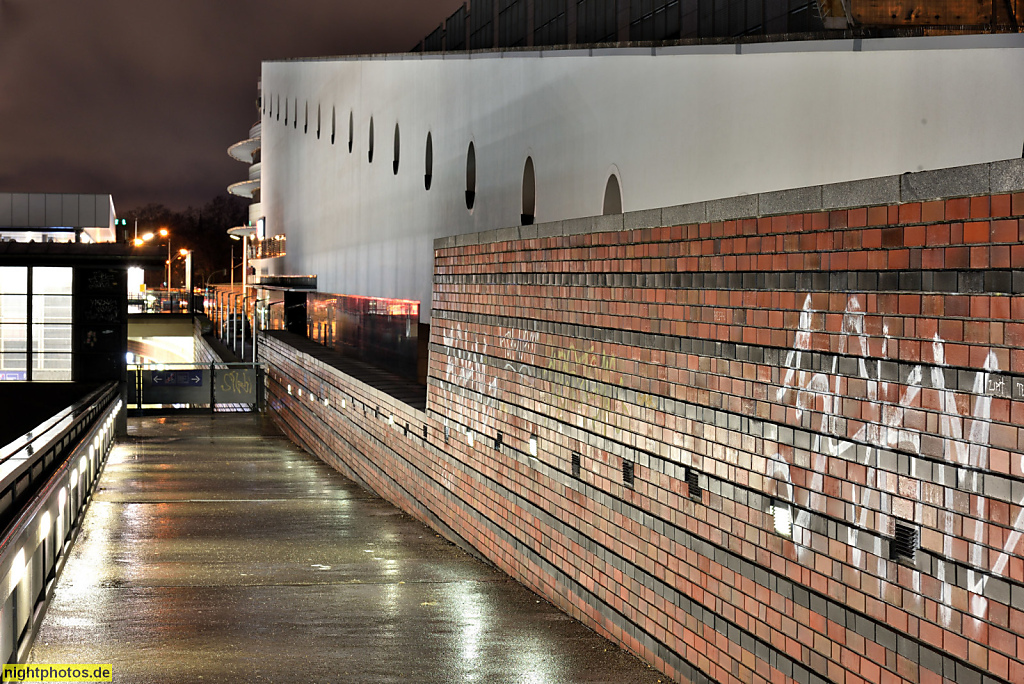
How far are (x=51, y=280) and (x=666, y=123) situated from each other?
53.9ft

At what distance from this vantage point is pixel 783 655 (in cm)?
576

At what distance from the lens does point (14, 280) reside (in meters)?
22.3

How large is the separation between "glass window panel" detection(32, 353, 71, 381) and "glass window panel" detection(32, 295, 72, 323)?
71 cm

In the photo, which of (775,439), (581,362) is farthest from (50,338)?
(775,439)

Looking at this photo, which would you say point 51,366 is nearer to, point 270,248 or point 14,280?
point 14,280

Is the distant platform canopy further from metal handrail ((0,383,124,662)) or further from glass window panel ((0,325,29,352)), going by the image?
metal handrail ((0,383,124,662))

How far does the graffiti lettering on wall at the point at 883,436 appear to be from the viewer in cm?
432

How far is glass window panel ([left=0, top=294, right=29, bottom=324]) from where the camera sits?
22266 mm

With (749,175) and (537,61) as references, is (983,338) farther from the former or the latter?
(537,61)

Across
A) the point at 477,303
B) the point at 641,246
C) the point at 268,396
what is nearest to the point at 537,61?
the point at 477,303

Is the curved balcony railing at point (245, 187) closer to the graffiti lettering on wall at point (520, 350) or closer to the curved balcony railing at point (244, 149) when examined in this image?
the curved balcony railing at point (244, 149)

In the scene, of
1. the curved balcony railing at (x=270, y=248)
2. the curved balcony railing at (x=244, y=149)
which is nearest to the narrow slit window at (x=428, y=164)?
the curved balcony railing at (x=270, y=248)

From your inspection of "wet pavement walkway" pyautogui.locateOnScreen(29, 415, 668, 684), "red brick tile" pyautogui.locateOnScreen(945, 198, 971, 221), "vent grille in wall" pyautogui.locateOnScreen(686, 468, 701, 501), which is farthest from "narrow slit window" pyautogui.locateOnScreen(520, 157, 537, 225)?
"red brick tile" pyautogui.locateOnScreen(945, 198, 971, 221)

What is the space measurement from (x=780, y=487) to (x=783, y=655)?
84cm
